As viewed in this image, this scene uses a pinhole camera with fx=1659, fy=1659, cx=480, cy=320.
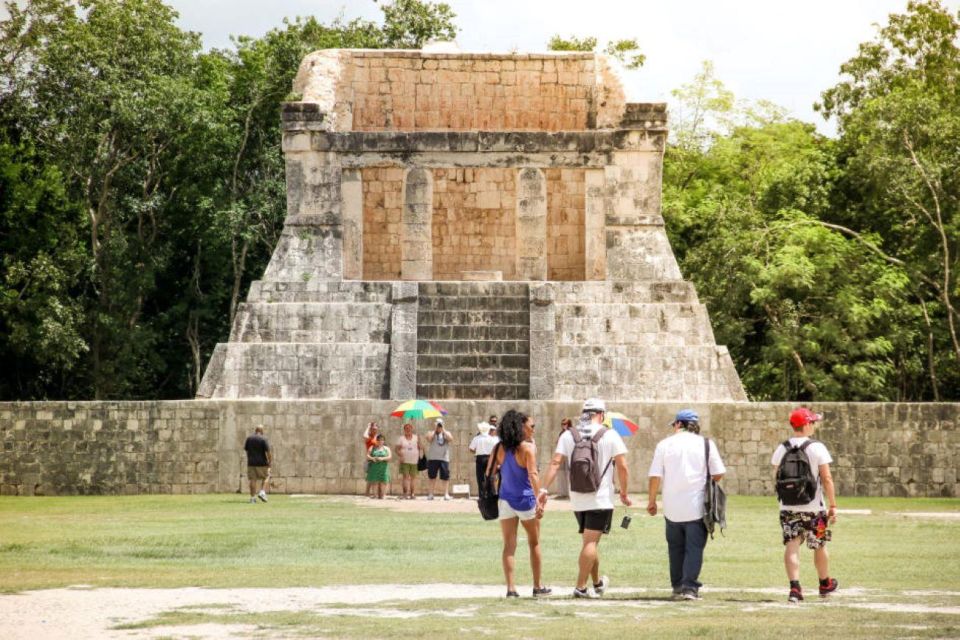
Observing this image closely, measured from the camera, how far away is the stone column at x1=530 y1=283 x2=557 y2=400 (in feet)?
89.9

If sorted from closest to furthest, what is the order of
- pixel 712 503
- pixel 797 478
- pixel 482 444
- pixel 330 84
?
pixel 712 503 < pixel 797 478 < pixel 482 444 < pixel 330 84

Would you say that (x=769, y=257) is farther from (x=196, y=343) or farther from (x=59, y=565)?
(x=59, y=565)

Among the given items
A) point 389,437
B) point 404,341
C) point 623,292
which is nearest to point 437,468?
point 389,437

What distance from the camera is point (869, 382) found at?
35.6 meters

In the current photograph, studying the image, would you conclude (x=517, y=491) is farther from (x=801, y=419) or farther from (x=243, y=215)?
(x=243, y=215)

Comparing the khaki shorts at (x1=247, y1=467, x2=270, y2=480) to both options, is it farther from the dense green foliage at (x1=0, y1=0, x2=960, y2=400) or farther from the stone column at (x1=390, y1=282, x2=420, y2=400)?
the dense green foliage at (x1=0, y1=0, x2=960, y2=400)

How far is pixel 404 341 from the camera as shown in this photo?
91.5 ft

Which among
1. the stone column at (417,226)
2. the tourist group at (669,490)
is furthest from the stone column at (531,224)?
the tourist group at (669,490)

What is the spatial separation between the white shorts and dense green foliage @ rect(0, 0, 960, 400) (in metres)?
23.8

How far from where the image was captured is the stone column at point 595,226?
103 ft

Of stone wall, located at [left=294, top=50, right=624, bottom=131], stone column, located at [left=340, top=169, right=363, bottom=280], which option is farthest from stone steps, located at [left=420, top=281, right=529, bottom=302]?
stone wall, located at [left=294, top=50, right=624, bottom=131]

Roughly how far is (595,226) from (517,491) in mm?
19366

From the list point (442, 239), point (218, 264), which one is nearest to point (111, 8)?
point (218, 264)

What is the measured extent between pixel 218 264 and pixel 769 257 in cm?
1452
